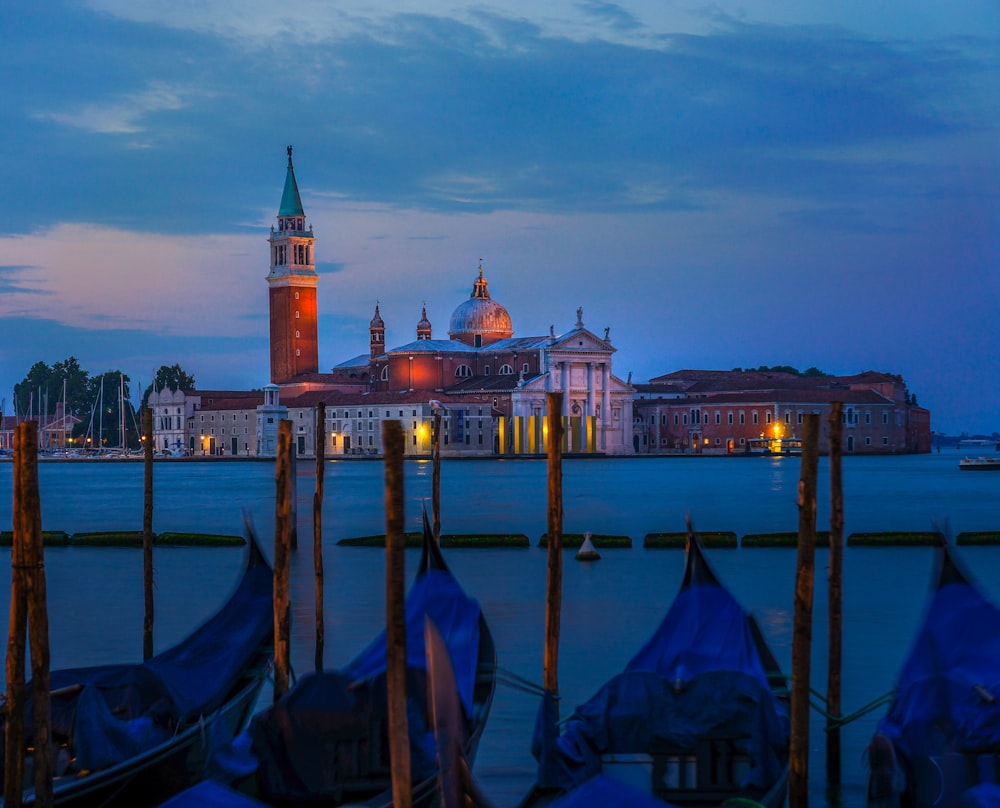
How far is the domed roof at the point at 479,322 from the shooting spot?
243 feet

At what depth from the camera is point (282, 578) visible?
752 cm

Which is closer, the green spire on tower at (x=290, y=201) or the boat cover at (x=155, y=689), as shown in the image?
the boat cover at (x=155, y=689)

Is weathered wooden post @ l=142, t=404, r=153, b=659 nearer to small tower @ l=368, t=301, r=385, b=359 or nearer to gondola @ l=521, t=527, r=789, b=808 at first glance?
gondola @ l=521, t=527, r=789, b=808

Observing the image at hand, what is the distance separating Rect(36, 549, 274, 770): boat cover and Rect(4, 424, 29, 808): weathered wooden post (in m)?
0.33

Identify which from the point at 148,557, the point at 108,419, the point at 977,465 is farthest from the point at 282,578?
the point at 108,419

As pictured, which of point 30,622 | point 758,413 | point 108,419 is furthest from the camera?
point 108,419

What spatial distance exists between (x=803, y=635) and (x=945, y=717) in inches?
24.1

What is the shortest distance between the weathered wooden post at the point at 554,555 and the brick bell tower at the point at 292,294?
6344cm

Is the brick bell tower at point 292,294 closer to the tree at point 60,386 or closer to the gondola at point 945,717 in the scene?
the tree at point 60,386

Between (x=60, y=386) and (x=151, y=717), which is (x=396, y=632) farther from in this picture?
(x=60, y=386)

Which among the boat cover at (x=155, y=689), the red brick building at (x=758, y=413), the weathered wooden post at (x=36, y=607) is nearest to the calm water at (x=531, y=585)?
the boat cover at (x=155, y=689)

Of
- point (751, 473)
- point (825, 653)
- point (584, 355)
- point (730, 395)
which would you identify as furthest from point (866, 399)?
point (825, 653)

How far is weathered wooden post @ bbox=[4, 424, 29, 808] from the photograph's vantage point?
16.9 ft

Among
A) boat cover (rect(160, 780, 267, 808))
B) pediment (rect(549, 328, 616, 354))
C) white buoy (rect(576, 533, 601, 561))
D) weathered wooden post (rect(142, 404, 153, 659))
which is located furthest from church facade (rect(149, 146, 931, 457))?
boat cover (rect(160, 780, 267, 808))
